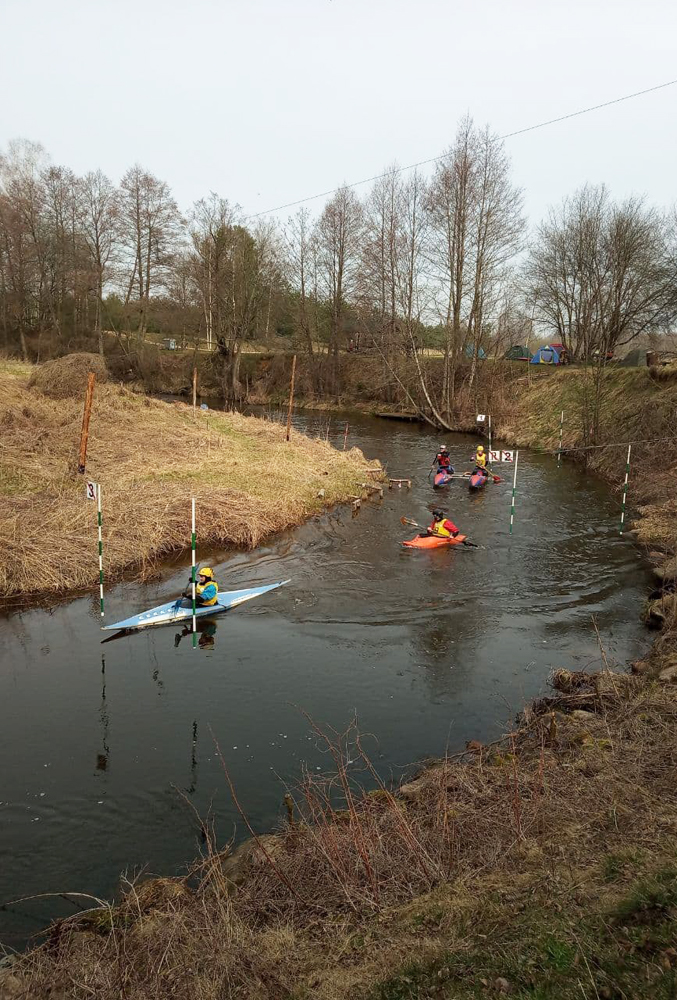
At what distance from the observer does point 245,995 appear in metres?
3.75

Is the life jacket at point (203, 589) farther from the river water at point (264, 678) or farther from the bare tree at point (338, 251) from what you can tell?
the bare tree at point (338, 251)

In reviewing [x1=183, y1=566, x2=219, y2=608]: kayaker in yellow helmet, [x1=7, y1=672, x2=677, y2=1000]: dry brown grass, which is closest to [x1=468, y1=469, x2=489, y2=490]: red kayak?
[x1=183, y1=566, x2=219, y2=608]: kayaker in yellow helmet

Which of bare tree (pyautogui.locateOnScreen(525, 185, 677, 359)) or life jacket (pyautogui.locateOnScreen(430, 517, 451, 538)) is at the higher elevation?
bare tree (pyautogui.locateOnScreen(525, 185, 677, 359))

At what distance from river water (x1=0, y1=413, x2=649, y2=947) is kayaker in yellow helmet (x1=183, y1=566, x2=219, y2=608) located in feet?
1.45

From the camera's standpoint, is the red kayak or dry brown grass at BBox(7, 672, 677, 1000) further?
the red kayak

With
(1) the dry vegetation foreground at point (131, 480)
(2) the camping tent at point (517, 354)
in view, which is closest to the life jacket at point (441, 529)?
(1) the dry vegetation foreground at point (131, 480)

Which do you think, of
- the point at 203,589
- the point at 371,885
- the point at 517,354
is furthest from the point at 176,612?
the point at 517,354

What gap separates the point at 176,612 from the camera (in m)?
11.5

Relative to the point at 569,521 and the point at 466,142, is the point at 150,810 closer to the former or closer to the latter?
the point at 569,521

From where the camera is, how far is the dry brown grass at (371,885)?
3.94 metres

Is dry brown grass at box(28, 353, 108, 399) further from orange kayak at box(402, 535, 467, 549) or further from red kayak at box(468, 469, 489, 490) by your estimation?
orange kayak at box(402, 535, 467, 549)

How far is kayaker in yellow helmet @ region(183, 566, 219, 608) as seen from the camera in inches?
455

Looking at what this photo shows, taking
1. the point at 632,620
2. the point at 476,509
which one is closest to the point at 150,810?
the point at 632,620

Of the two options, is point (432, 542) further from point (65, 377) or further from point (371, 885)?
point (65, 377)
